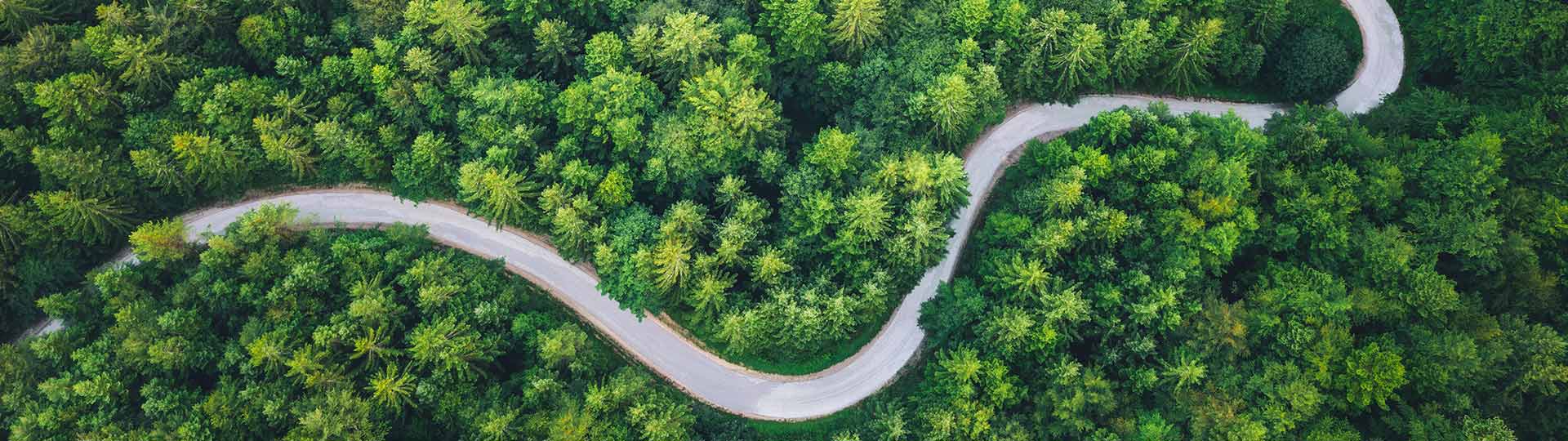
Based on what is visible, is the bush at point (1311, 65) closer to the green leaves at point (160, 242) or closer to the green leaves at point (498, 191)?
the green leaves at point (498, 191)

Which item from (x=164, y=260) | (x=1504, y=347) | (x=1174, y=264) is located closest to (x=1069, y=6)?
(x=1174, y=264)

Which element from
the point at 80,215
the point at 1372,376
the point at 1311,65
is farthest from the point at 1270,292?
the point at 80,215

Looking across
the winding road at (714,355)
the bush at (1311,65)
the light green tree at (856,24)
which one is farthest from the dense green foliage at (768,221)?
the winding road at (714,355)

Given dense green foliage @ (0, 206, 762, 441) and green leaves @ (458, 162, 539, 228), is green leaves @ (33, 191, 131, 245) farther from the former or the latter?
green leaves @ (458, 162, 539, 228)

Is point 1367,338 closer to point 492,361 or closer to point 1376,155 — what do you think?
point 1376,155

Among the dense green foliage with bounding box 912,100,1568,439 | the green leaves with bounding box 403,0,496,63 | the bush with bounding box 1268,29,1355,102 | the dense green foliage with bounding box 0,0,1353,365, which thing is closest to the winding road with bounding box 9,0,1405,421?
the dense green foliage with bounding box 0,0,1353,365

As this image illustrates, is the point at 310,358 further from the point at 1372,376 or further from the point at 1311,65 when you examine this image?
the point at 1311,65

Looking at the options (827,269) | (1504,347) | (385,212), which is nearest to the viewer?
(1504,347)
